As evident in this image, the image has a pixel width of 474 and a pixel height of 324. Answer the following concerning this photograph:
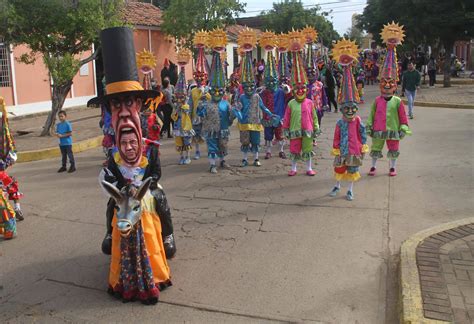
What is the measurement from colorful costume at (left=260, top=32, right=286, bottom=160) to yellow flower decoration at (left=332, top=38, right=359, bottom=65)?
3285 millimetres

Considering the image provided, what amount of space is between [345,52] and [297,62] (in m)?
2.02

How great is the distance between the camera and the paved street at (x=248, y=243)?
441 centimetres

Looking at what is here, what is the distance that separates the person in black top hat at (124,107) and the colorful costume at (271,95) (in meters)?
6.26

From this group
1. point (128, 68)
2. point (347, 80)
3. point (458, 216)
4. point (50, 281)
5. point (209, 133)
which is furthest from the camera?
point (209, 133)

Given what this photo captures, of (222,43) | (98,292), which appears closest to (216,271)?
(98,292)

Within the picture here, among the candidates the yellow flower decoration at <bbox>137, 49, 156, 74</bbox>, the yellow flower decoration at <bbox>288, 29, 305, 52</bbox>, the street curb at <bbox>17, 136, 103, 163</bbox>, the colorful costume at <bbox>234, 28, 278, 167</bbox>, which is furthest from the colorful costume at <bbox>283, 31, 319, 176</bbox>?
the street curb at <bbox>17, 136, 103, 163</bbox>

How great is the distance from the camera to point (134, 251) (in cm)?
449

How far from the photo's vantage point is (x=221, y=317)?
13.9ft

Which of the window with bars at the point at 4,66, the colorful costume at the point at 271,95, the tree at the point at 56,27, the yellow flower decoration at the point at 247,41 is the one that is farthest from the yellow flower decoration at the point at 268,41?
the window with bars at the point at 4,66

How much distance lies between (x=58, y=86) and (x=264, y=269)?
10.9 metres

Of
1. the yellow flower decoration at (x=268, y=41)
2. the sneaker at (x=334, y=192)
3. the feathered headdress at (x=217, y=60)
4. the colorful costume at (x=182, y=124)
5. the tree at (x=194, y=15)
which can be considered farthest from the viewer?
the tree at (x=194, y=15)

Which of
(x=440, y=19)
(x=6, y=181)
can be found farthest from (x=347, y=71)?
(x=440, y=19)

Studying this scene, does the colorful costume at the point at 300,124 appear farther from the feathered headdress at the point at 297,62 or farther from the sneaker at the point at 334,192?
the sneaker at the point at 334,192

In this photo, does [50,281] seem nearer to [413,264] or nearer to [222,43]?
[413,264]
